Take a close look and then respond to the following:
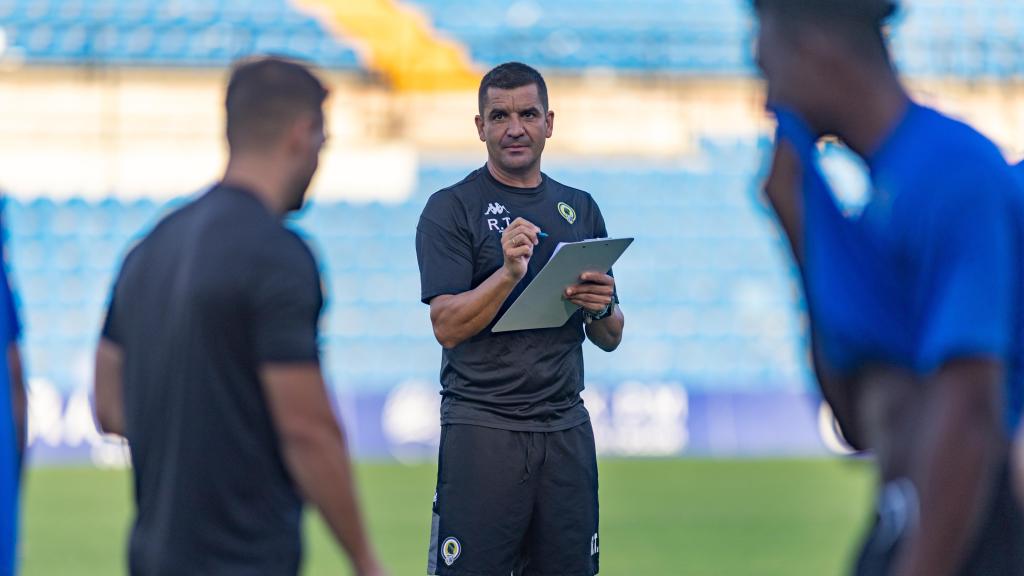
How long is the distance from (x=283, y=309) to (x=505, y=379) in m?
1.86

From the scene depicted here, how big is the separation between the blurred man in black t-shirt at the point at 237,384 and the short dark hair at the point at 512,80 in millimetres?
1792

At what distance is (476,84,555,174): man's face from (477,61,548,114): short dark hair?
2 centimetres

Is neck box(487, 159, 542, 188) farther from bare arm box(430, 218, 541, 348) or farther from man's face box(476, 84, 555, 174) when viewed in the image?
bare arm box(430, 218, 541, 348)

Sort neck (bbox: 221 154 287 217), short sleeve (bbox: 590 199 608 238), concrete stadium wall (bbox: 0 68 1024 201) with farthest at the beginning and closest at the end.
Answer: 1. concrete stadium wall (bbox: 0 68 1024 201)
2. short sleeve (bbox: 590 199 608 238)
3. neck (bbox: 221 154 287 217)

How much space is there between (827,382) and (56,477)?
37.3 ft

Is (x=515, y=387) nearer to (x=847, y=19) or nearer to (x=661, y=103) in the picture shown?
(x=847, y=19)

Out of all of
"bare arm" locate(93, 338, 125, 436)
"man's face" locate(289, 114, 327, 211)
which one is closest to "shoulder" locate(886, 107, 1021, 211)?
"man's face" locate(289, 114, 327, 211)

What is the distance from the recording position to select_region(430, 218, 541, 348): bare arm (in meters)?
4.35

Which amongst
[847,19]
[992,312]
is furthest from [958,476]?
[847,19]

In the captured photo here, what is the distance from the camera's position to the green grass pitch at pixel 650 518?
822cm

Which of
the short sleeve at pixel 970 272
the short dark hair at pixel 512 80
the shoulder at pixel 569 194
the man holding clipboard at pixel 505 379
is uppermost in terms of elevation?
the short dark hair at pixel 512 80

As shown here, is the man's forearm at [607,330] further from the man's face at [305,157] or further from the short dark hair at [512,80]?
the man's face at [305,157]

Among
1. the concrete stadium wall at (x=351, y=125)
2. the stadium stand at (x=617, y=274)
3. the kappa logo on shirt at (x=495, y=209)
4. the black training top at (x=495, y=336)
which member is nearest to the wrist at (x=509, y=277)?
the black training top at (x=495, y=336)

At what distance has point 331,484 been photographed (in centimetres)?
275
